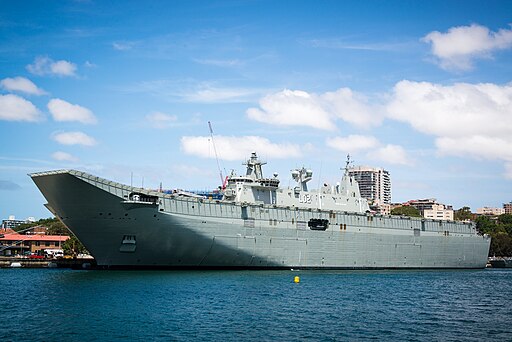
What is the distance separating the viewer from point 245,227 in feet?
169

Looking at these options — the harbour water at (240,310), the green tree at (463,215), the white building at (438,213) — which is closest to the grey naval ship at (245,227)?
the harbour water at (240,310)

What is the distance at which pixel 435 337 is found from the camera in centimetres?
2455

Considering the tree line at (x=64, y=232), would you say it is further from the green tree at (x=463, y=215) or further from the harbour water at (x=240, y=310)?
the green tree at (x=463, y=215)

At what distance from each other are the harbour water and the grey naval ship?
3.02m

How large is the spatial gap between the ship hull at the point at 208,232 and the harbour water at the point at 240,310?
288 cm

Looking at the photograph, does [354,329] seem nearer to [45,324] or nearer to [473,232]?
[45,324]

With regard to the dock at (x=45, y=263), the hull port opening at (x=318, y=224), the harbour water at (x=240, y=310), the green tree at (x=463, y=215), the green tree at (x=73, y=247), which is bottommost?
the harbour water at (x=240, y=310)

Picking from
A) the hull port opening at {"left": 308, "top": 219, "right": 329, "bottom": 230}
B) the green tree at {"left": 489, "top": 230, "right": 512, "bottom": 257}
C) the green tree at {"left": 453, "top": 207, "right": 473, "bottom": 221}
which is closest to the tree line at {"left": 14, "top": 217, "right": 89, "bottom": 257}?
the hull port opening at {"left": 308, "top": 219, "right": 329, "bottom": 230}

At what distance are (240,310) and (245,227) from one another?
70.5 feet

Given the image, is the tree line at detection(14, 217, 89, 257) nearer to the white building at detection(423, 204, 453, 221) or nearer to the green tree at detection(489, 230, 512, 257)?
the green tree at detection(489, 230, 512, 257)

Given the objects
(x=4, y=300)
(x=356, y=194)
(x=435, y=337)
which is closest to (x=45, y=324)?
(x=4, y=300)

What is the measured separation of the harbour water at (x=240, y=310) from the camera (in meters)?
24.5

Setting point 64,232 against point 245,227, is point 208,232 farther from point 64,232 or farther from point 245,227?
point 64,232

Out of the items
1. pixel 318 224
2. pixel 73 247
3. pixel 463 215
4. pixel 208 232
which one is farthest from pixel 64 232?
pixel 463 215
